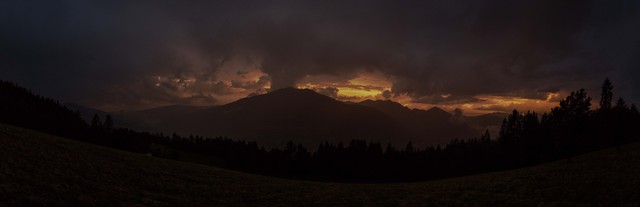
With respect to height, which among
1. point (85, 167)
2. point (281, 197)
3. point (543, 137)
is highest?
point (543, 137)

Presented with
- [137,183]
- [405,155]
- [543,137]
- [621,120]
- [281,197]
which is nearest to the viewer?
[137,183]

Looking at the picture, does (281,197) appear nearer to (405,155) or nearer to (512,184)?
(512,184)

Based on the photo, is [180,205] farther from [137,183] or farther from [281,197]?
[281,197]

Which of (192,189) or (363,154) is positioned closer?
(192,189)

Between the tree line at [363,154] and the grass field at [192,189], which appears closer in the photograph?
the grass field at [192,189]

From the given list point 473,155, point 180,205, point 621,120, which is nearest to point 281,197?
point 180,205

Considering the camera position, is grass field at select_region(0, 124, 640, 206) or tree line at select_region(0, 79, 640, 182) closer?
grass field at select_region(0, 124, 640, 206)

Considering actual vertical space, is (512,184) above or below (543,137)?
below

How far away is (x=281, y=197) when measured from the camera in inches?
1366

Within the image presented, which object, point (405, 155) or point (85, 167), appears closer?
point (85, 167)

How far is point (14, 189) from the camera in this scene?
65.3 feet

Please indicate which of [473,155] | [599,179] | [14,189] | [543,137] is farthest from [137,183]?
[473,155]

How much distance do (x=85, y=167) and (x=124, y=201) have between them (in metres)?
13.6

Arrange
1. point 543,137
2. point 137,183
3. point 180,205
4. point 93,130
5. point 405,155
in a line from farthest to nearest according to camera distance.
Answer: point 405,155
point 93,130
point 543,137
point 137,183
point 180,205
